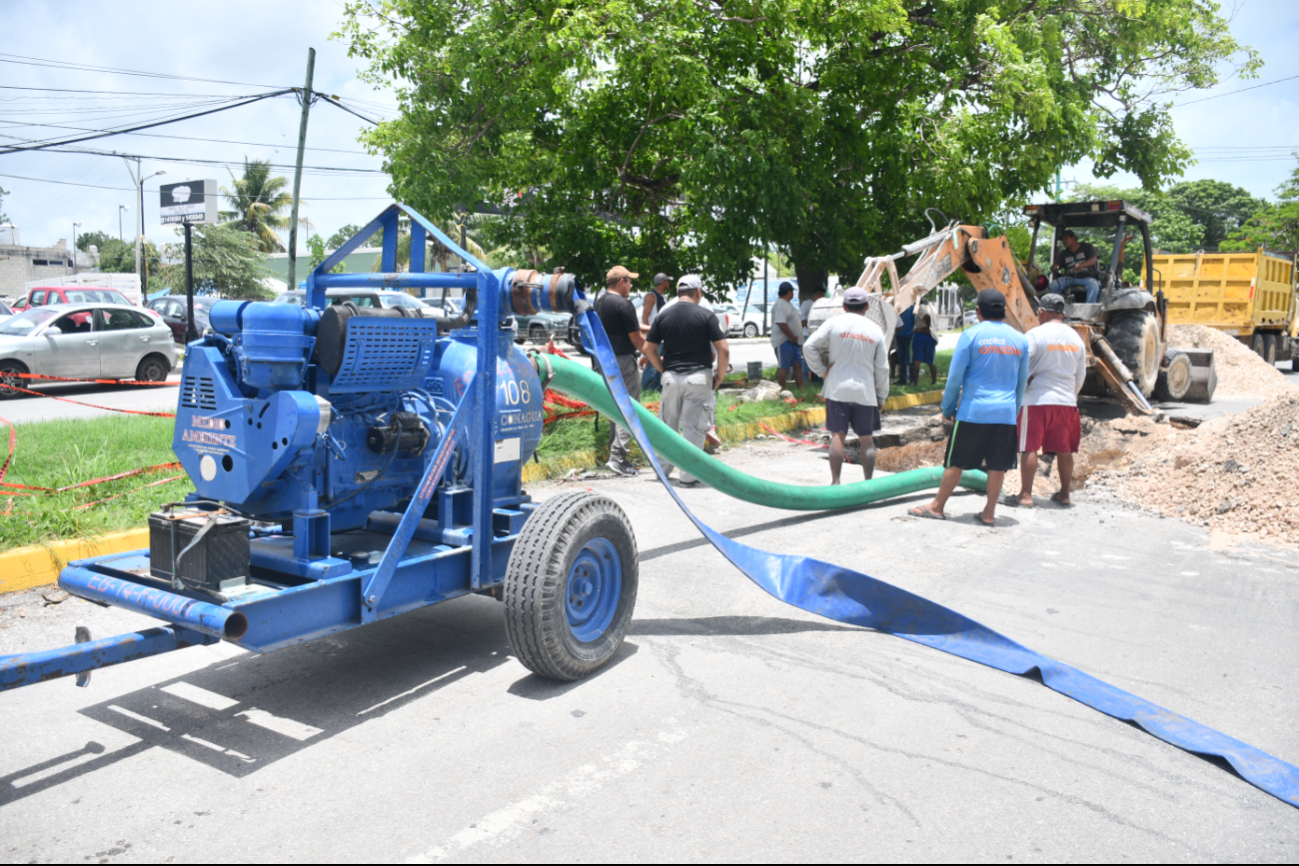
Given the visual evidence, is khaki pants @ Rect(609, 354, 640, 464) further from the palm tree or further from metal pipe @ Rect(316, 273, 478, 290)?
the palm tree

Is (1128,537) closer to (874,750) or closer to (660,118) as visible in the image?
(874,750)

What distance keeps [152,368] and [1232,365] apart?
2155 cm

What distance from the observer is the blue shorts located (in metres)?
16.7

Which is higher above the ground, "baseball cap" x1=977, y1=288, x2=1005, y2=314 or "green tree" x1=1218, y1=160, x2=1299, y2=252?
"green tree" x1=1218, y1=160, x2=1299, y2=252

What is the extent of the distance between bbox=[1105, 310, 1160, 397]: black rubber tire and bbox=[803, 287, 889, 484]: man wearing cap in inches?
282

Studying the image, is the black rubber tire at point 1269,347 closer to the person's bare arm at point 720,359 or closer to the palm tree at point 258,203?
the person's bare arm at point 720,359

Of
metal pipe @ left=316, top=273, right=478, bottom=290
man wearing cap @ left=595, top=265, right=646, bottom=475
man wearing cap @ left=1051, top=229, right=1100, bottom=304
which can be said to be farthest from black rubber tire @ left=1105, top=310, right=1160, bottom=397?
metal pipe @ left=316, top=273, right=478, bottom=290

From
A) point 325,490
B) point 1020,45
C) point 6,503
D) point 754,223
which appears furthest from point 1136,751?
point 1020,45

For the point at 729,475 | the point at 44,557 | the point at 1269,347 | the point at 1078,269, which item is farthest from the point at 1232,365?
the point at 44,557

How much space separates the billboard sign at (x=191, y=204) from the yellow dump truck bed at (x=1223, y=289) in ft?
63.8

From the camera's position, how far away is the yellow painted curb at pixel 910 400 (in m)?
14.4

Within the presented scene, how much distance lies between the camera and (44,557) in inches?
211

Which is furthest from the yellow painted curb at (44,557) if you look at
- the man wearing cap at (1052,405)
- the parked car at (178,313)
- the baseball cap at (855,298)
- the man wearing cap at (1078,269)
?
the parked car at (178,313)

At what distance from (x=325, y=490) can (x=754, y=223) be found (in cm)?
1129
